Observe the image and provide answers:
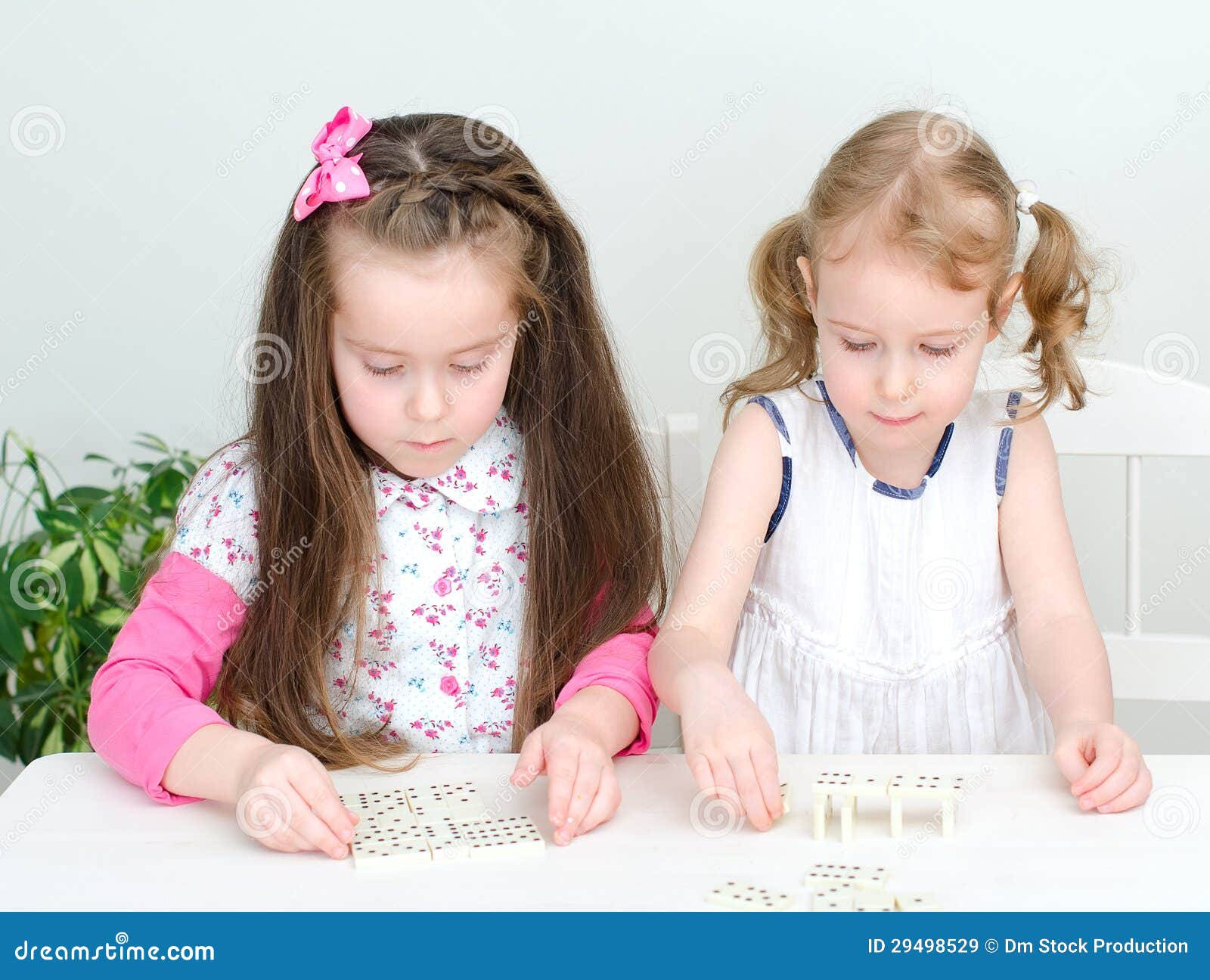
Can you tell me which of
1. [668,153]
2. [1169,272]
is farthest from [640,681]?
[1169,272]

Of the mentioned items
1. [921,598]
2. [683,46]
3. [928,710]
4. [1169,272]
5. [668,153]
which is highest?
[683,46]

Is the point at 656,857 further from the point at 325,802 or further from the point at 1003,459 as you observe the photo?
the point at 1003,459

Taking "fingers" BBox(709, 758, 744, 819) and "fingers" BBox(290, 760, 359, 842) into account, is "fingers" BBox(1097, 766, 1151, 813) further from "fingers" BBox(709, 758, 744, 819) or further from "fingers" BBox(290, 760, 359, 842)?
"fingers" BBox(290, 760, 359, 842)

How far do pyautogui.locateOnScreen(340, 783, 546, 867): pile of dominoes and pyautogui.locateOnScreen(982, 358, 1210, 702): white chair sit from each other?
800 mm

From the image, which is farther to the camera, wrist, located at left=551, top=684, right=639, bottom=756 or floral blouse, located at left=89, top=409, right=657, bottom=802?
floral blouse, located at left=89, top=409, right=657, bottom=802

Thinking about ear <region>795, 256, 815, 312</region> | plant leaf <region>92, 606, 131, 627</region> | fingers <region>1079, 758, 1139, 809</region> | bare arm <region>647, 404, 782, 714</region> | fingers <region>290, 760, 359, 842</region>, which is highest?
ear <region>795, 256, 815, 312</region>

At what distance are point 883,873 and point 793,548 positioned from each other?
1.94 feet

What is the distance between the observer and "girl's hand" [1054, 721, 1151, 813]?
3.36ft

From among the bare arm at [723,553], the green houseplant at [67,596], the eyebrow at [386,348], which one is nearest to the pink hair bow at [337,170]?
the eyebrow at [386,348]

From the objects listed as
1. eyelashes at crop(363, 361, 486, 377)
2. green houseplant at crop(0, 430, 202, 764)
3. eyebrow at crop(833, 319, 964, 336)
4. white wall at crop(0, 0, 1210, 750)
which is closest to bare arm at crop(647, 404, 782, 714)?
eyebrow at crop(833, 319, 964, 336)

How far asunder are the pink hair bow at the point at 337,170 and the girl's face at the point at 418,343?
50 millimetres
